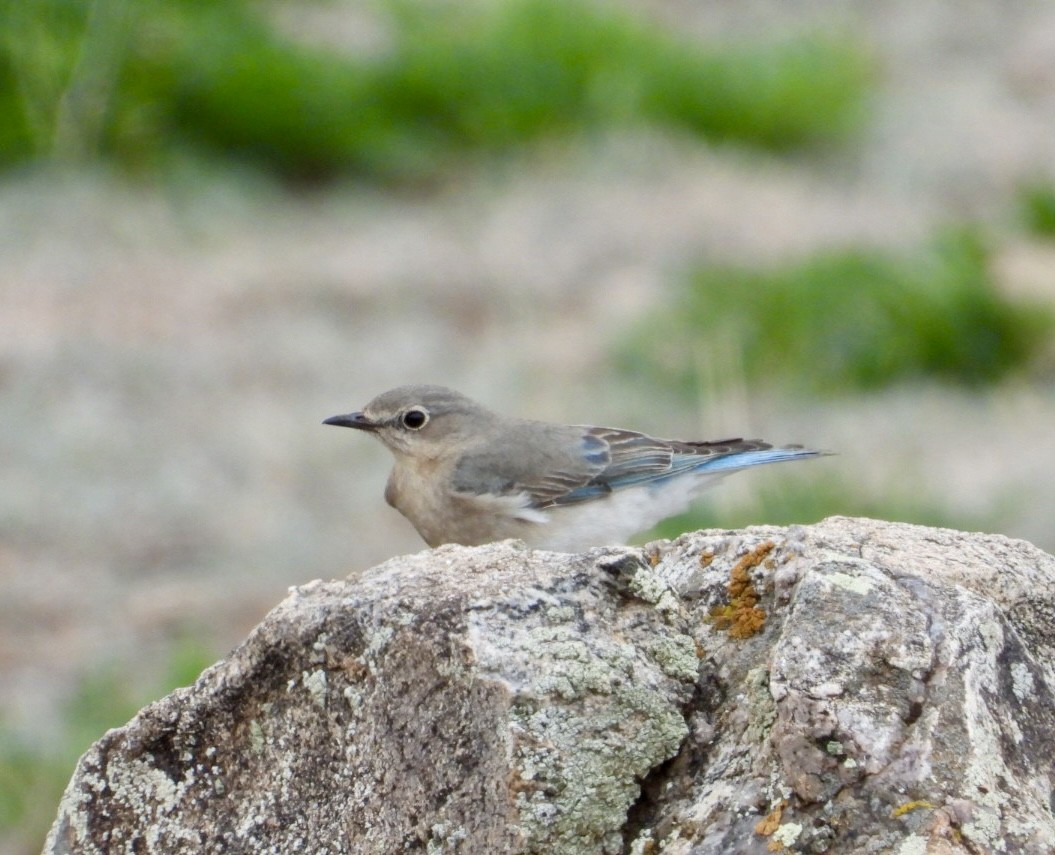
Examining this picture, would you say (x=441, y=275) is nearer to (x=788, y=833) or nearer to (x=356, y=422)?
(x=356, y=422)

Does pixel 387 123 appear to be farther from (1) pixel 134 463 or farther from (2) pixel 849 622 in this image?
(2) pixel 849 622

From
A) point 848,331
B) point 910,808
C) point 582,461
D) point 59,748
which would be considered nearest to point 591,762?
point 910,808

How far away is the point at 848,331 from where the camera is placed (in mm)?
11609

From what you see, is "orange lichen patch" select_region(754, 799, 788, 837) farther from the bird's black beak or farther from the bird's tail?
the bird's tail

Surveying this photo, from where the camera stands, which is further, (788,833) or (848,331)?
(848,331)

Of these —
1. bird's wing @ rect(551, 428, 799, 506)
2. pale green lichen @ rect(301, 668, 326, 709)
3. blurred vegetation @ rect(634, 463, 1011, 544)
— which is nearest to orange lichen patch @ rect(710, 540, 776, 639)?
pale green lichen @ rect(301, 668, 326, 709)

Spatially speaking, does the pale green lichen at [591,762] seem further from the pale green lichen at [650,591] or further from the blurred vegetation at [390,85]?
the blurred vegetation at [390,85]

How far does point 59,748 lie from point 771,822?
16.5 ft

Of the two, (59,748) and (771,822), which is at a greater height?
(771,822)

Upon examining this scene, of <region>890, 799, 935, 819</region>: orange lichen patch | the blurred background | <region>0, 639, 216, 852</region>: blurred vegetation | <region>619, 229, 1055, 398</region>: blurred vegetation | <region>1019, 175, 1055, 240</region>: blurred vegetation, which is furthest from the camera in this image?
<region>1019, 175, 1055, 240</region>: blurred vegetation

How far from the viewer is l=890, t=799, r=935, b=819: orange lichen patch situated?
9.20 feet

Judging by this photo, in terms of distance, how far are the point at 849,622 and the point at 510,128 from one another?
13.2 m

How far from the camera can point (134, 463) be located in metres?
10.4

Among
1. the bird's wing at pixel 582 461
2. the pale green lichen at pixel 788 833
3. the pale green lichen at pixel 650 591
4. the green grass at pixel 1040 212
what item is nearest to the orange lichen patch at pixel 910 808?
the pale green lichen at pixel 788 833
